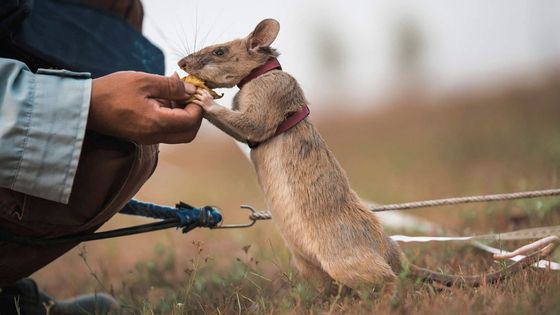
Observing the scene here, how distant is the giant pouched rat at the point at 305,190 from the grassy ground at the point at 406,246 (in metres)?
0.11

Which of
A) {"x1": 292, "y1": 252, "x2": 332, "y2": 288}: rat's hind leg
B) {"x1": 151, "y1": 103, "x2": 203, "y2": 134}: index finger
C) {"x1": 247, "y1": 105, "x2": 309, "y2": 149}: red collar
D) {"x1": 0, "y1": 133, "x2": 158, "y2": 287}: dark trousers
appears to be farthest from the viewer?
{"x1": 292, "y1": 252, "x2": 332, "y2": 288}: rat's hind leg

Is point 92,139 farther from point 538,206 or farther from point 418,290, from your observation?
point 538,206

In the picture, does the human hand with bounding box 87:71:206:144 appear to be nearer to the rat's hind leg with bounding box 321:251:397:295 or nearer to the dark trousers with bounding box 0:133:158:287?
the dark trousers with bounding box 0:133:158:287

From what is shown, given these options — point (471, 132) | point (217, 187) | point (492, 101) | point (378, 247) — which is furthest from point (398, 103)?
point (378, 247)

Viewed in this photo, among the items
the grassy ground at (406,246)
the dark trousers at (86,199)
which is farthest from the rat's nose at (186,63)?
the grassy ground at (406,246)

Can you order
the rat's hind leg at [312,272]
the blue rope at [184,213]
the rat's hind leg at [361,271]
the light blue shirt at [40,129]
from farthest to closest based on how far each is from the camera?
the blue rope at [184,213] < the rat's hind leg at [312,272] < the rat's hind leg at [361,271] < the light blue shirt at [40,129]

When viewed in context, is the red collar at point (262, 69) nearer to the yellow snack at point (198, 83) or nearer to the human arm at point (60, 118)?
the yellow snack at point (198, 83)

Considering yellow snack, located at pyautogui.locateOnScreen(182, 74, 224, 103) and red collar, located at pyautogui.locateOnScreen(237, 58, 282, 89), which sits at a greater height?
red collar, located at pyautogui.locateOnScreen(237, 58, 282, 89)

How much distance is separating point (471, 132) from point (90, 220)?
741 cm

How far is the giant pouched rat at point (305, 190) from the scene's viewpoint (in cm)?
208

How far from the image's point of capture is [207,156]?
1210 cm

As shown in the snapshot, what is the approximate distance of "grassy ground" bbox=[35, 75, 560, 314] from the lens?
2037mm

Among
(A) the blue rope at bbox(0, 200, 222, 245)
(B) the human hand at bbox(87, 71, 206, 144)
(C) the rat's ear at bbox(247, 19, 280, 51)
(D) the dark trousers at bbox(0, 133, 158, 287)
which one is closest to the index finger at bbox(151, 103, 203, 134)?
(B) the human hand at bbox(87, 71, 206, 144)

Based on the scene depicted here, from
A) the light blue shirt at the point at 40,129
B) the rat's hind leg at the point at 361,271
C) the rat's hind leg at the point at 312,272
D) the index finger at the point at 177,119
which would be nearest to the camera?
the light blue shirt at the point at 40,129
